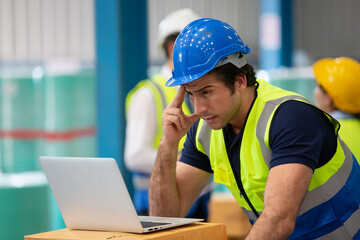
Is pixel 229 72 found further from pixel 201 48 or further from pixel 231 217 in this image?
pixel 231 217

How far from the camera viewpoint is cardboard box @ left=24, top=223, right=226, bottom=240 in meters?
2.25

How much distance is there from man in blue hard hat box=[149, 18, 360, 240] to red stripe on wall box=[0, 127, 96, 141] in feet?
9.26

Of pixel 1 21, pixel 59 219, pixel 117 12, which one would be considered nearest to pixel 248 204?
pixel 117 12

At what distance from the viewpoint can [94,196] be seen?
2340 millimetres

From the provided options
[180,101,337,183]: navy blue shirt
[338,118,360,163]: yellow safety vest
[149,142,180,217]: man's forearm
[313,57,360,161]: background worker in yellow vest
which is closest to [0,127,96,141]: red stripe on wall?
[313,57,360,161]: background worker in yellow vest

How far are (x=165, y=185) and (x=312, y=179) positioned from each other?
72cm

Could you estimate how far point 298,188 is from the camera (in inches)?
89.1

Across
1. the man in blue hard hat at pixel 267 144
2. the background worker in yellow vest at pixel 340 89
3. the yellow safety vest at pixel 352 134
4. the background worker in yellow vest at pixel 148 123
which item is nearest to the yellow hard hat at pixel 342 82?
the background worker in yellow vest at pixel 340 89

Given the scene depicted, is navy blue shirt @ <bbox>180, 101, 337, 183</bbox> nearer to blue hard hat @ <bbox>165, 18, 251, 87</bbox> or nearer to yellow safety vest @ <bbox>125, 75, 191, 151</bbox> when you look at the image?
blue hard hat @ <bbox>165, 18, 251, 87</bbox>

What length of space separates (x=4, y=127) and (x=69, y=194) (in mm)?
3500

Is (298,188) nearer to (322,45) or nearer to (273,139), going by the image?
(273,139)

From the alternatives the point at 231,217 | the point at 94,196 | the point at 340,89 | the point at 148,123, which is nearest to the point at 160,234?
the point at 94,196

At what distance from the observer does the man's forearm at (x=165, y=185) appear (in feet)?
9.51

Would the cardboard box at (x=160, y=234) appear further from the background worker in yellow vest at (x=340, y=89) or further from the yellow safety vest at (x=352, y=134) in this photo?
the background worker in yellow vest at (x=340, y=89)
